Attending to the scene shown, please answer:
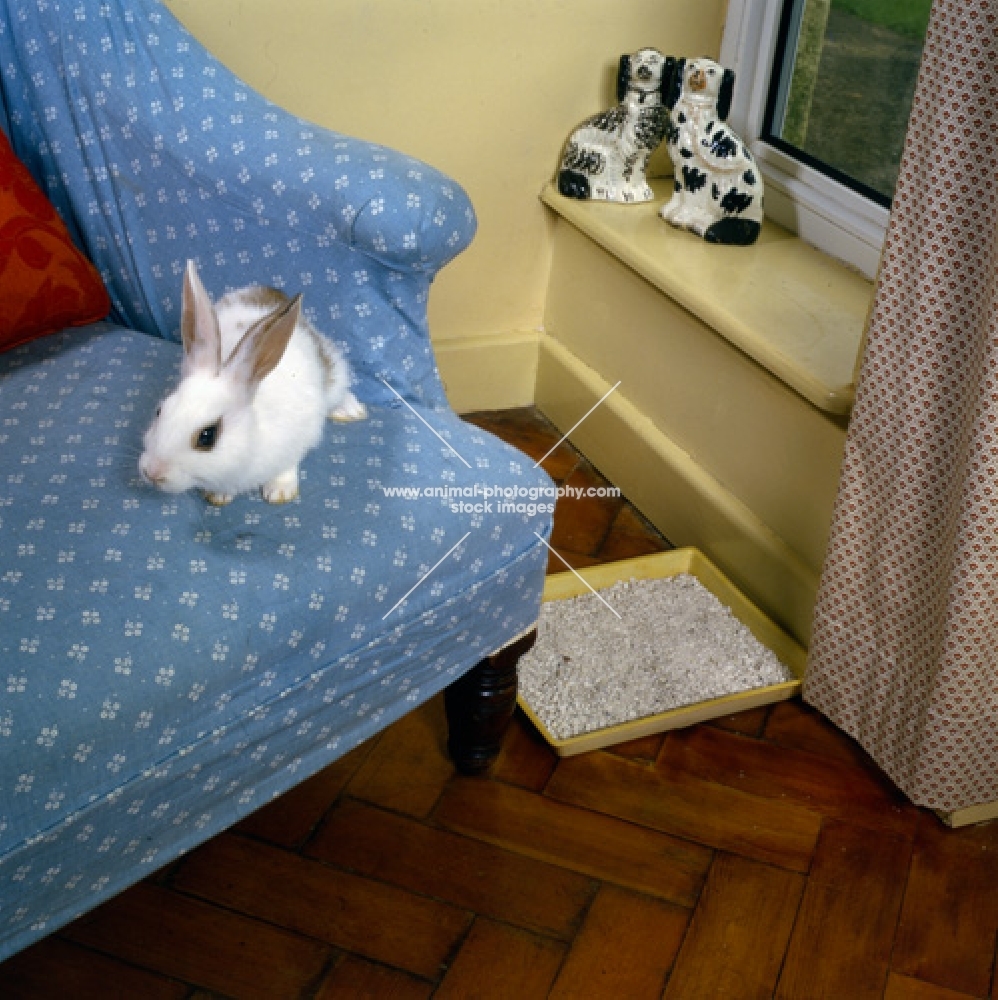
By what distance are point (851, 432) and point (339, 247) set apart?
21.9 inches

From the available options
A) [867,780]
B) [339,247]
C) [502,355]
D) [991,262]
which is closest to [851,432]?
[991,262]

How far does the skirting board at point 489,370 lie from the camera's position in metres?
1.96

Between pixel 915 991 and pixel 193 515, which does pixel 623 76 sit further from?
pixel 915 991

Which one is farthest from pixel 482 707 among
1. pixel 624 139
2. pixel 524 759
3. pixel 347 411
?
pixel 624 139

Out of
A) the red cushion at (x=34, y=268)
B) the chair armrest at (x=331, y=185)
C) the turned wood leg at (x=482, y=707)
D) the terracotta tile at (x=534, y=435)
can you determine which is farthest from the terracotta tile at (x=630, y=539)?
the red cushion at (x=34, y=268)

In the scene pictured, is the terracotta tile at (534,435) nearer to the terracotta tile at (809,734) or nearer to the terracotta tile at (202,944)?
the terracotta tile at (809,734)

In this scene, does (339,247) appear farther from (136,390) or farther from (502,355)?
(502,355)

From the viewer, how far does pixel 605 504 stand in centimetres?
184

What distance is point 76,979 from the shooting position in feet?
3.66

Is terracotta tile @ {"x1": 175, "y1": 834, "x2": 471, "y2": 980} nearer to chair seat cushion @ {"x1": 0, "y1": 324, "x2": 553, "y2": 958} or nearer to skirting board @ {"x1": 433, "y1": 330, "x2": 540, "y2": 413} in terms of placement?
chair seat cushion @ {"x1": 0, "y1": 324, "x2": 553, "y2": 958}

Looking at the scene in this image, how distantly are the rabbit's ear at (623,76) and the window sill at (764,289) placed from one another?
162 mm

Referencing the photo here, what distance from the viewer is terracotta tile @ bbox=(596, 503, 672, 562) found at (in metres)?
1.73

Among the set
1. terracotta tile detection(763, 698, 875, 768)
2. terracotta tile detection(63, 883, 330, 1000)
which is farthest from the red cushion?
terracotta tile detection(763, 698, 875, 768)

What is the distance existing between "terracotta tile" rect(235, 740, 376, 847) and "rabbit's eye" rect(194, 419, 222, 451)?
1.66 feet
